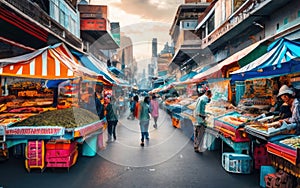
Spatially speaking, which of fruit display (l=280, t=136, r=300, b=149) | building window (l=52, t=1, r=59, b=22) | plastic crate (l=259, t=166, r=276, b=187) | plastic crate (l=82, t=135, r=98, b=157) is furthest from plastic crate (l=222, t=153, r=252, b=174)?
building window (l=52, t=1, r=59, b=22)

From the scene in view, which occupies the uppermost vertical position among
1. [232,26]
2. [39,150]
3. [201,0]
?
[201,0]

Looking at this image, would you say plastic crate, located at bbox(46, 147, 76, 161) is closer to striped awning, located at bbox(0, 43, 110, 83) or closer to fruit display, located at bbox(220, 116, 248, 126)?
striped awning, located at bbox(0, 43, 110, 83)

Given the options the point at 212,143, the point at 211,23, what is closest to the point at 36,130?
the point at 212,143

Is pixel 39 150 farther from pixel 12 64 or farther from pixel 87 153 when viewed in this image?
pixel 12 64

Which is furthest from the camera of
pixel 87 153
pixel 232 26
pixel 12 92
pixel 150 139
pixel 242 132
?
pixel 232 26

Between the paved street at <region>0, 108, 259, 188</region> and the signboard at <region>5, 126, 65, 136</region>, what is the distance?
91cm

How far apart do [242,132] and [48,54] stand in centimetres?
541

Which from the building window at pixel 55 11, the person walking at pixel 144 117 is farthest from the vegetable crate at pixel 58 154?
the building window at pixel 55 11

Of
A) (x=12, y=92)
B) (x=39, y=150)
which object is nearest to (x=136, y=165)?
(x=39, y=150)

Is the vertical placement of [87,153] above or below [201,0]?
below

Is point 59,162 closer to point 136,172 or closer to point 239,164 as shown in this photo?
point 136,172

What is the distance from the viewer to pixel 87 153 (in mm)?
6684

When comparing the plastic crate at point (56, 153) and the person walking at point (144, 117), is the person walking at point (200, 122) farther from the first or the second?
the plastic crate at point (56, 153)

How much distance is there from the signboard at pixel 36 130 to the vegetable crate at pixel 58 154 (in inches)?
9.7
